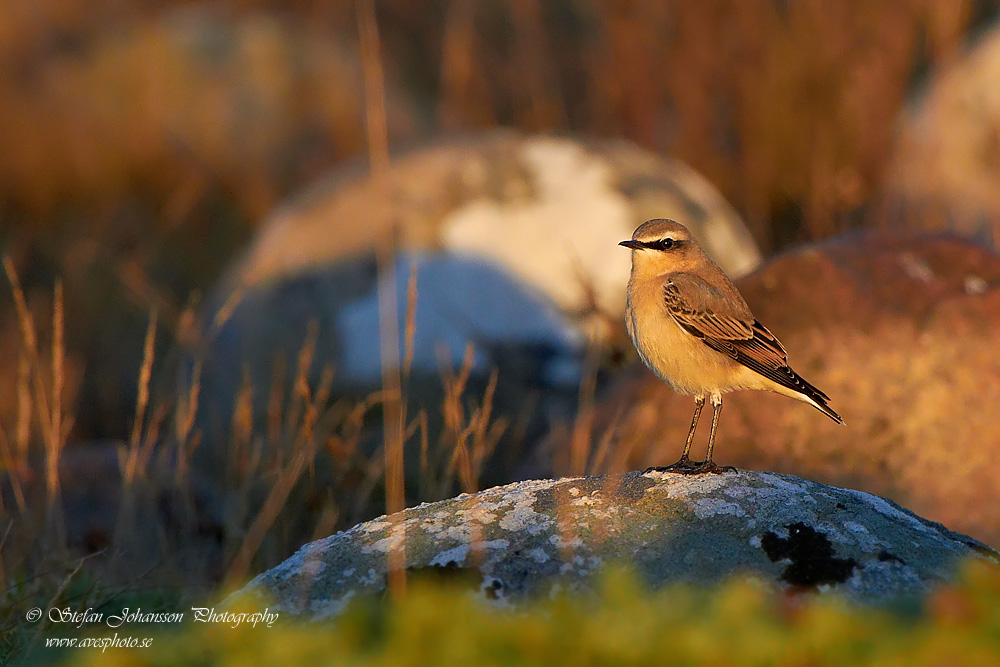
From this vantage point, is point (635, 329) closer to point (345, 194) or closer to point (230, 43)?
point (345, 194)

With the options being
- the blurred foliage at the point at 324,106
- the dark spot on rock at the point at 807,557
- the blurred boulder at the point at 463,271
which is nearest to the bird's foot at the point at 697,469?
the dark spot on rock at the point at 807,557

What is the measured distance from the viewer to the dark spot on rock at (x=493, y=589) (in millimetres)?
Result: 2607

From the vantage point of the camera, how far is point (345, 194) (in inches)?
272

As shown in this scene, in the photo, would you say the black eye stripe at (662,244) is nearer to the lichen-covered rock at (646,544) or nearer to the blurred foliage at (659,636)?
the lichen-covered rock at (646,544)

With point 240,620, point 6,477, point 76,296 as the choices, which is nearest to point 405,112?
point 76,296

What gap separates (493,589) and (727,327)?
1.70m

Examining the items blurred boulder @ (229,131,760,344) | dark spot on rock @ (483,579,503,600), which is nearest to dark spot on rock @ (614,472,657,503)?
dark spot on rock @ (483,579,503,600)

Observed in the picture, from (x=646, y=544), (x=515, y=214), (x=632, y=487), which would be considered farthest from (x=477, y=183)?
(x=646, y=544)

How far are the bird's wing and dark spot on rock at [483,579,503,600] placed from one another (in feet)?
5.16

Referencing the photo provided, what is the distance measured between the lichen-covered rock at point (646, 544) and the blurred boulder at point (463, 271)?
2725 millimetres

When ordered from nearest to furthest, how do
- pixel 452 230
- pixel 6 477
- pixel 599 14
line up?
pixel 6 477 → pixel 452 230 → pixel 599 14

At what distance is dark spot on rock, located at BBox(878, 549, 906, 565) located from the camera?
108 inches

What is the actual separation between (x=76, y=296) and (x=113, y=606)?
19.9ft

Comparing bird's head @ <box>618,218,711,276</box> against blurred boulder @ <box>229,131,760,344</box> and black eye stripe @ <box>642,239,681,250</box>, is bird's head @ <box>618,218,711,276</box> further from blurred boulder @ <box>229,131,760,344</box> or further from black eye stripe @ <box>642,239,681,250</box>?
blurred boulder @ <box>229,131,760,344</box>
